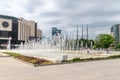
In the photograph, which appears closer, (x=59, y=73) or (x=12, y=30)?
(x=59, y=73)

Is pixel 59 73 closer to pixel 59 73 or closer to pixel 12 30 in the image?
pixel 59 73

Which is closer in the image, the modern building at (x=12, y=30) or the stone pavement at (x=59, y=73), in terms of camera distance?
the stone pavement at (x=59, y=73)

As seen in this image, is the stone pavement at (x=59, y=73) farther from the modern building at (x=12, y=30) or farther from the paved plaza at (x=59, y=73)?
the modern building at (x=12, y=30)

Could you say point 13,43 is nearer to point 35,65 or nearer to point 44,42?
point 44,42

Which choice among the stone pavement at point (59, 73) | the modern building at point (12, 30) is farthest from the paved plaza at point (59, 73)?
the modern building at point (12, 30)

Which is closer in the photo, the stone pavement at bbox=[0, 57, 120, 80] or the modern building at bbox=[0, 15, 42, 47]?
the stone pavement at bbox=[0, 57, 120, 80]

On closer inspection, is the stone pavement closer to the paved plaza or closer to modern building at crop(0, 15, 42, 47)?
the paved plaza

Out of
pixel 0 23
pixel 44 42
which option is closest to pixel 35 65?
pixel 44 42

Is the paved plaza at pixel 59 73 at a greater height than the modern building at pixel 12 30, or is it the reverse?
the modern building at pixel 12 30

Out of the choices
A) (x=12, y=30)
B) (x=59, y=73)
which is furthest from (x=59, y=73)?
(x=12, y=30)

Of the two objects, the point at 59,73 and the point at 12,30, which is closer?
the point at 59,73

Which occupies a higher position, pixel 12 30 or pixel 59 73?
pixel 12 30

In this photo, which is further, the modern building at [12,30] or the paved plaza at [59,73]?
the modern building at [12,30]

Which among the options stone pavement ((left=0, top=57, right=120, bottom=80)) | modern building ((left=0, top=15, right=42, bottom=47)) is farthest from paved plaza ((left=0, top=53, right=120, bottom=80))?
modern building ((left=0, top=15, right=42, bottom=47))
